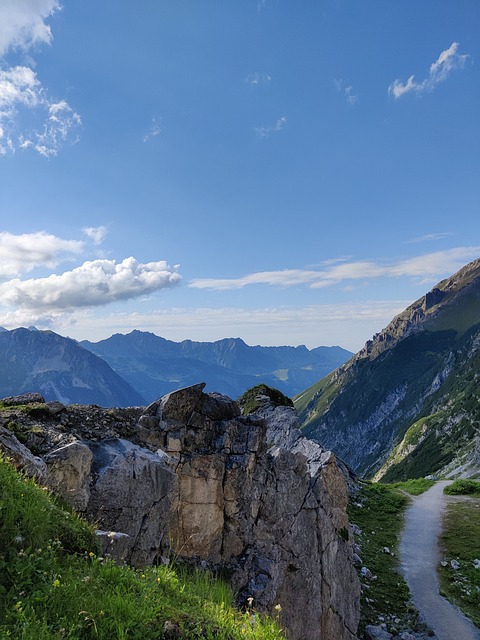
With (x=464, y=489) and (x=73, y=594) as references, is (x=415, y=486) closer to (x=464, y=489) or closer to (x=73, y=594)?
(x=464, y=489)

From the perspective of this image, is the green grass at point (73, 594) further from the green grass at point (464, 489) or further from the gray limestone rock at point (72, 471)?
the green grass at point (464, 489)

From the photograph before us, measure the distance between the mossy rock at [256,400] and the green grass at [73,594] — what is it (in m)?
47.0

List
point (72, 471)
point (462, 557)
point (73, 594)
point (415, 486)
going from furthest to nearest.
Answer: point (415, 486) → point (462, 557) → point (72, 471) → point (73, 594)

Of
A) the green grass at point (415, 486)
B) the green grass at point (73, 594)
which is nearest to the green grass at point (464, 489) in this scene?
the green grass at point (415, 486)

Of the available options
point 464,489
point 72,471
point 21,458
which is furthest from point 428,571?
point 464,489

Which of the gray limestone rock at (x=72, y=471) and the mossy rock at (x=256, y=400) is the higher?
the gray limestone rock at (x=72, y=471)

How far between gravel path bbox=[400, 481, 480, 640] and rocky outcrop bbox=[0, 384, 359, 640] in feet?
20.2

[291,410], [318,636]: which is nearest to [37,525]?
[318,636]

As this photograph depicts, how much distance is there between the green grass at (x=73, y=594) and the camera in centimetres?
591

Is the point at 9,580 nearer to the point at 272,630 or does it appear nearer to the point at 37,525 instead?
the point at 37,525

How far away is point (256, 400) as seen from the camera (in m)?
56.2

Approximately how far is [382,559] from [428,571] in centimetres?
406

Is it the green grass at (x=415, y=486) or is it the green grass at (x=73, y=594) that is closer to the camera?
the green grass at (x=73, y=594)

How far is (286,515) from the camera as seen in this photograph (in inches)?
866
